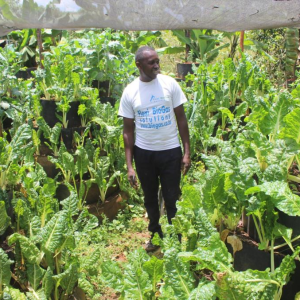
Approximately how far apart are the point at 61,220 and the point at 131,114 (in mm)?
928

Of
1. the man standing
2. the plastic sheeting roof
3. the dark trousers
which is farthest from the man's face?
the plastic sheeting roof

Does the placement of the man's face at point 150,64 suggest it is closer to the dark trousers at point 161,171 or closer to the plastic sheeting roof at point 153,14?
the dark trousers at point 161,171

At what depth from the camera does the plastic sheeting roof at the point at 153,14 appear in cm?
164

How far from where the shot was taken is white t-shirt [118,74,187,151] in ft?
9.87

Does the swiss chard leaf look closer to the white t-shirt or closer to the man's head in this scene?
the white t-shirt

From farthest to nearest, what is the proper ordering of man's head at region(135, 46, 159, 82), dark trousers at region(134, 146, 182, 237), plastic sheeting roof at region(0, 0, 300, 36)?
dark trousers at region(134, 146, 182, 237) → man's head at region(135, 46, 159, 82) → plastic sheeting roof at region(0, 0, 300, 36)

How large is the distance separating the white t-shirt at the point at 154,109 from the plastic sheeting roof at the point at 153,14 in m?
1.20

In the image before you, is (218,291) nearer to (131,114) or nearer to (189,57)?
(131,114)

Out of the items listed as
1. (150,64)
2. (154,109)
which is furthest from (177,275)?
(150,64)

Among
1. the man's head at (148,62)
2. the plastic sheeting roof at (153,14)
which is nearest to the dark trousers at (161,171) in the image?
the man's head at (148,62)

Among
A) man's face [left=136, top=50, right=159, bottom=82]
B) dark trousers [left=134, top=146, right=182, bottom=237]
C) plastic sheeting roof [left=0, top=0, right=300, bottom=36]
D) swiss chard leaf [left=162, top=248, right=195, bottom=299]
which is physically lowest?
swiss chard leaf [left=162, top=248, right=195, bottom=299]

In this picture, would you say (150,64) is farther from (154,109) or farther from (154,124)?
(154,124)

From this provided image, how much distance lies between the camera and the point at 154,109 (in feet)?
9.89

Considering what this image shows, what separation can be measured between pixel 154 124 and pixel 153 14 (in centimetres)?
140
